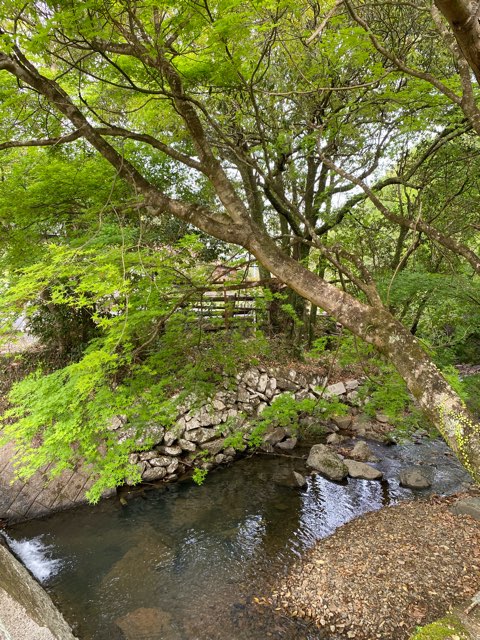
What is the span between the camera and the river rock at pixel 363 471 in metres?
7.73

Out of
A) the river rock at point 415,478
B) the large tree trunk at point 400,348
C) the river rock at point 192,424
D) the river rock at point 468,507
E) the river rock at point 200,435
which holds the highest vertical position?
the large tree trunk at point 400,348

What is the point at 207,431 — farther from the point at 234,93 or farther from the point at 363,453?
the point at 234,93

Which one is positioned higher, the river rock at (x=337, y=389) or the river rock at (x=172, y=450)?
the river rock at (x=337, y=389)

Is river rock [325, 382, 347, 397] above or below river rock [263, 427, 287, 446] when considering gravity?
above

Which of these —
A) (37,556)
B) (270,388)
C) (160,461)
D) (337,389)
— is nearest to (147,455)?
(160,461)

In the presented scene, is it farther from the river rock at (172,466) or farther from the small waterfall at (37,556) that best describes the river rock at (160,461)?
the small waterfall at (37,556)

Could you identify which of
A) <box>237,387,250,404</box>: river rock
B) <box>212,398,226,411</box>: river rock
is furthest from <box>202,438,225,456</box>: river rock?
<box>237,387,250,404</box>: river rock

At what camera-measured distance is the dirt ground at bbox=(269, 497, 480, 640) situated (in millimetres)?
4164

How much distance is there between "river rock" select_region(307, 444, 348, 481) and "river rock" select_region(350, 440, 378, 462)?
593mm

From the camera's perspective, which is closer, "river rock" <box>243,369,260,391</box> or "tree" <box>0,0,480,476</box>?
"tree" <box>0,0,480,476</box>

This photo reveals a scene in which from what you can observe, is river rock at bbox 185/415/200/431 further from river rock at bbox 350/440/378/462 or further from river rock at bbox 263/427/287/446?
river rock at bbox 350/440/378/462

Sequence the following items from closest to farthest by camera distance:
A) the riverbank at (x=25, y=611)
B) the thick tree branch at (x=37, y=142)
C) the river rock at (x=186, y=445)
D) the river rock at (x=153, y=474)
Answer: the riverbank at (x=25, y=611), the thick tree branch at (x=37, y=142), the river rock at (x=153, y=474), the river rock at (x=186, y=445)

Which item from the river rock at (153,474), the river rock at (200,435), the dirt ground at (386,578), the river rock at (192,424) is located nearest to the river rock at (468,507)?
the dirt ground at (386,578)

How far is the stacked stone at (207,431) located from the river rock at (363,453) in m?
1.31
